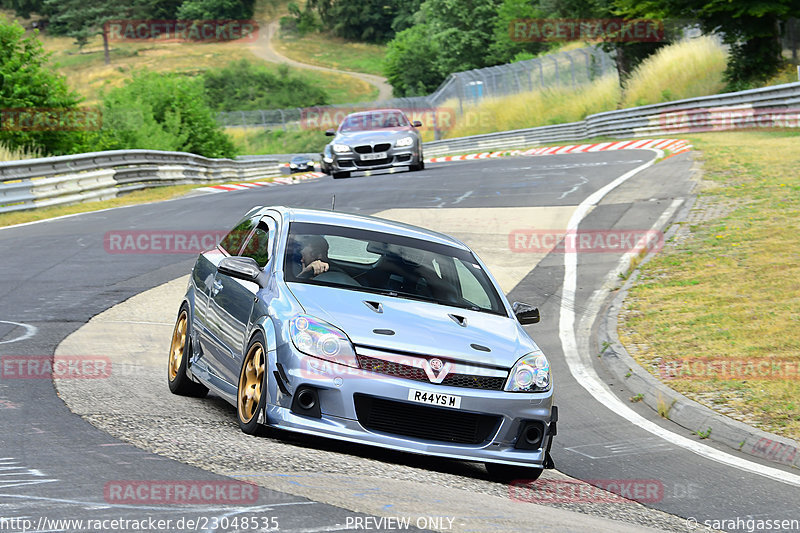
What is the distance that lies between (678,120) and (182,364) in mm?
33124

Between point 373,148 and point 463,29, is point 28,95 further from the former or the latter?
point 463,29

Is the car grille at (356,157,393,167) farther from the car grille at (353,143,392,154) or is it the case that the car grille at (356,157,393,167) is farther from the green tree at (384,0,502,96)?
the green tree at (384,0,502,96)

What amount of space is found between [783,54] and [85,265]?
31.5m

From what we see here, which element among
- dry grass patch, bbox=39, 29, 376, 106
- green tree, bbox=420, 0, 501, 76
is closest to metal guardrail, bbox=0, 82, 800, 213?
green tree, bbox=420, 0, 501, 76

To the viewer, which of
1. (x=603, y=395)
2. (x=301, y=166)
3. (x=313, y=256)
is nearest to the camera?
(x=313, y=256)

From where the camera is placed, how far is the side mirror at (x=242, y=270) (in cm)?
733

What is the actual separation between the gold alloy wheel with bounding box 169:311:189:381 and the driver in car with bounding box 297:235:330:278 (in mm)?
1465

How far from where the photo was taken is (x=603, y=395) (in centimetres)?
985

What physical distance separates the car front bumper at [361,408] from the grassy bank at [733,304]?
2809 mm

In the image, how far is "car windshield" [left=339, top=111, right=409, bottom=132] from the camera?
93.0 ft

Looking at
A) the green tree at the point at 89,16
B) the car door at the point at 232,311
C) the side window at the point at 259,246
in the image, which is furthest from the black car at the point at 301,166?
the green tree at the point at 89,16

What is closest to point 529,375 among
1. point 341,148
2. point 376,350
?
point 376,350

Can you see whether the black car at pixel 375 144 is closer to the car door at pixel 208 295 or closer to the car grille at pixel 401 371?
the car door at pixel 208 295

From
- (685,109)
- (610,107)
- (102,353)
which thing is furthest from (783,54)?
(102,353)
